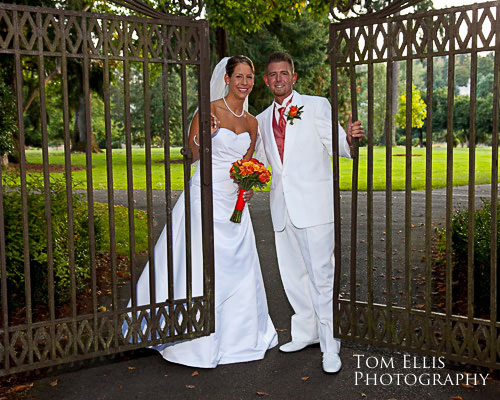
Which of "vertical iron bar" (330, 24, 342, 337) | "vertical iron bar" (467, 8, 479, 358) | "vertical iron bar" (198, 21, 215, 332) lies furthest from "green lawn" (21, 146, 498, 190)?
"vertical iron bar" (467, 8, 479, 358)

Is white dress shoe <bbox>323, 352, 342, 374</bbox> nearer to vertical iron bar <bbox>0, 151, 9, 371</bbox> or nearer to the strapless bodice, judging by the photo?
the strapless bodice

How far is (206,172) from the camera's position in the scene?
4.46 meters

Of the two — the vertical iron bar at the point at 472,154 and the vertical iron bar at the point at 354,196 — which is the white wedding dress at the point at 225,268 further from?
the vertical iron bar at the point at 472,154

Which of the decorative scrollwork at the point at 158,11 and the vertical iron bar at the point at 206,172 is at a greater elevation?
the decorative scrollwork at the point at 158,11

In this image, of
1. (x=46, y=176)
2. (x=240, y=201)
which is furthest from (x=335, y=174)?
(x=46, y=176)

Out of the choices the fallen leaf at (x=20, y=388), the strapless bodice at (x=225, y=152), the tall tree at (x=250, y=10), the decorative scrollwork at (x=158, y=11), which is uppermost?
the tall tree at (x=250, y=10)

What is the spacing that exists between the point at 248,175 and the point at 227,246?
65 centimetres

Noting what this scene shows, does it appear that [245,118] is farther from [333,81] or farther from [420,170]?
[420,170]

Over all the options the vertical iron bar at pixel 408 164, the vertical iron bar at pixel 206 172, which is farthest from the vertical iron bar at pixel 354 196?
the vertical iron bar at pixel 206 172

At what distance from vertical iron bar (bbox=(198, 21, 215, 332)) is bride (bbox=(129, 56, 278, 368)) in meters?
0.17

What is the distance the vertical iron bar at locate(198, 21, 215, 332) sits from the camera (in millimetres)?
4363

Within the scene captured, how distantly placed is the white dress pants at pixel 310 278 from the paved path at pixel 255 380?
0.19 meters

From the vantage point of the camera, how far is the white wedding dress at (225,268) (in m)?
4.72

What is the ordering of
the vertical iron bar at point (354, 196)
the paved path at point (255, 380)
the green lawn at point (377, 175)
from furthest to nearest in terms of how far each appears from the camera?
1. the green lawn at point (377, 175)
2. the vertical iron bar at point (354, 196)
3. the paved path at point (255, 380)
